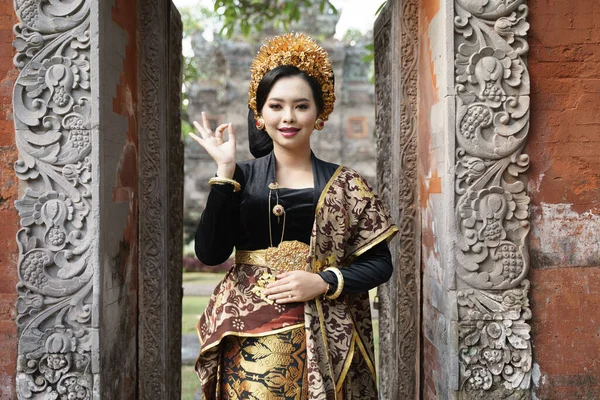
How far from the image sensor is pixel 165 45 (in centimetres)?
366

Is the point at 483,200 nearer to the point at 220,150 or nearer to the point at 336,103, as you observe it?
the point at 220,150

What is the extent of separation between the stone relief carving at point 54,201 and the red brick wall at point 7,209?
0.36 ft

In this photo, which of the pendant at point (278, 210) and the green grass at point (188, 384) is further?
the green grass at point (188, 384)

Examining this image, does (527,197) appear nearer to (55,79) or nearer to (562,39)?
(562,39)

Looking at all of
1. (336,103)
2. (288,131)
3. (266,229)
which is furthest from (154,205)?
(336,103)

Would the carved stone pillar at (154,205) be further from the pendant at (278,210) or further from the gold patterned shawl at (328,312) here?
the pendant at (278,210)

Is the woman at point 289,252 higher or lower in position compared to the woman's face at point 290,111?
lower

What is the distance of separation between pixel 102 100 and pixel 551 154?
7.22 ft

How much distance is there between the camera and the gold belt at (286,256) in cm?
253

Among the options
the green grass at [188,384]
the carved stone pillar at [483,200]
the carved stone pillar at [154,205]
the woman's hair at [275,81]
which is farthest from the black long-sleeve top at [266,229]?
the green grass at [188,384]

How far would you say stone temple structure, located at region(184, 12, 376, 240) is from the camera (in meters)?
13.2

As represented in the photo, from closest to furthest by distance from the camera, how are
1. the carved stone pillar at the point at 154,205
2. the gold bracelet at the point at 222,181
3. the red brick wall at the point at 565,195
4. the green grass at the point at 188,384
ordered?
the gold bracelet at the point at 222,181 → the red brick wall at the point at 565,195 → the carved stone pillar at the point at 154,205 → the green grass at the point at 188,384

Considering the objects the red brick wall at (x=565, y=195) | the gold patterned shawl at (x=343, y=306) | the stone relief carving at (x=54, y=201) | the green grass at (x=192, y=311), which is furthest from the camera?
the green grass at (x=192, y=311)

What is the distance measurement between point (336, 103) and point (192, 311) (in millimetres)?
6348
